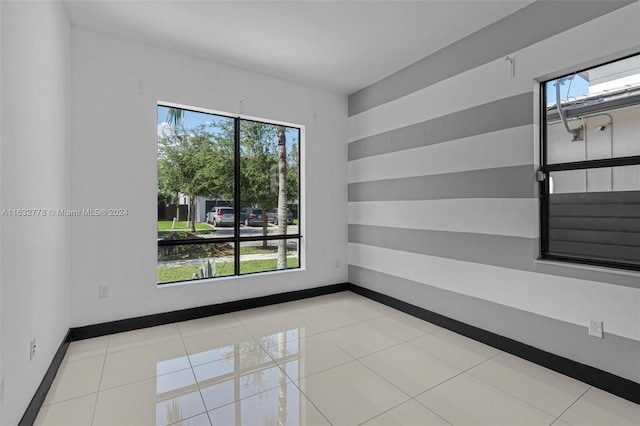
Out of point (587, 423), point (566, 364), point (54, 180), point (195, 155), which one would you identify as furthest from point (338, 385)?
point (195, 155)

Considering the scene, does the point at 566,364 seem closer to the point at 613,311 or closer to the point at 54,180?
the point at 613,311

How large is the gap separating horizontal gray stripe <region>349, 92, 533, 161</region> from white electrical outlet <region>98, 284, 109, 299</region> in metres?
3.42

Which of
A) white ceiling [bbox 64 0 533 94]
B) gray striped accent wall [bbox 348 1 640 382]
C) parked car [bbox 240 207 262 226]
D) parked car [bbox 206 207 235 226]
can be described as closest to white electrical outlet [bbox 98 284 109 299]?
parked car [bbox 206 207 235 226]

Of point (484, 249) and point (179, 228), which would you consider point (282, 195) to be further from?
point (484, 249)

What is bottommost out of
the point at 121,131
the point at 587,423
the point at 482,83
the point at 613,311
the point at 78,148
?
the point at 587,423

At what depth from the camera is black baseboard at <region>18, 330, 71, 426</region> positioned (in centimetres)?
175

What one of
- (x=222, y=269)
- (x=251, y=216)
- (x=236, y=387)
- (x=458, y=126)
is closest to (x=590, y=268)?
(x=458, y=126)

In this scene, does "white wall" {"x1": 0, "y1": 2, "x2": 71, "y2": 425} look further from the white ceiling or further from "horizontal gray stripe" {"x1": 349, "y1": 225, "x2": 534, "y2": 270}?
"horizontal gray stripe" {"x1": 349, "y1": 225, "x2": 534, "y2": 270}

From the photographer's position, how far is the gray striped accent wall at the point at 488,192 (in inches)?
85.9

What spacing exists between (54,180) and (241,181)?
74.7 inches

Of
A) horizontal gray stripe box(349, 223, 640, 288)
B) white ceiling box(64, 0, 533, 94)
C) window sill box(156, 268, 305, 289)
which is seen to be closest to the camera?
horizontal gray stripe box(349, 223, 640, 288)

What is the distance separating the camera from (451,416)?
1.85m

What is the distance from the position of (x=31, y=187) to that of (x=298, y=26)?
8.17 ft

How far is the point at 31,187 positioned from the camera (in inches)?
75.2
